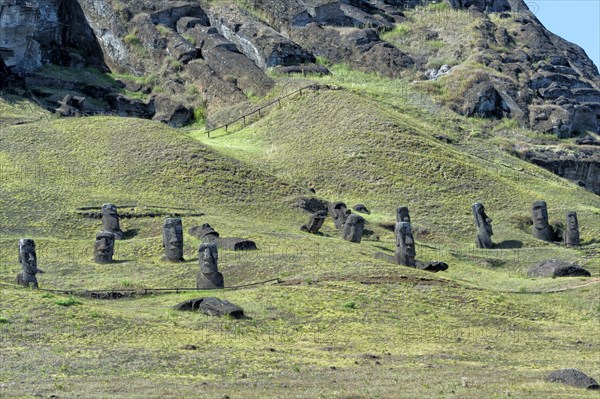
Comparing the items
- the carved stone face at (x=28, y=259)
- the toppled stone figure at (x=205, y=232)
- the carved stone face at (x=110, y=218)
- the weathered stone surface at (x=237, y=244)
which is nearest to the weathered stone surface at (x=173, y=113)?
the carved stone face at (x=110, y=218)

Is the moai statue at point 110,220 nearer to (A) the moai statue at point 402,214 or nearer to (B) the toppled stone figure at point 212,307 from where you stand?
(A) the moai statue at point 402,214

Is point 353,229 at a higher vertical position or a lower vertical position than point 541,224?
lower

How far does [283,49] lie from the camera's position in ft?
317

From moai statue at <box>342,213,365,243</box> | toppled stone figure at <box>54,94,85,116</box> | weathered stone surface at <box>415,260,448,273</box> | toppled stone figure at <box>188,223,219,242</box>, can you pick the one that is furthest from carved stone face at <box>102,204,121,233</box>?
toppled stone figure at <box>54,94,85,116</box>

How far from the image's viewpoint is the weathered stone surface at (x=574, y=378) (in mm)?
33803

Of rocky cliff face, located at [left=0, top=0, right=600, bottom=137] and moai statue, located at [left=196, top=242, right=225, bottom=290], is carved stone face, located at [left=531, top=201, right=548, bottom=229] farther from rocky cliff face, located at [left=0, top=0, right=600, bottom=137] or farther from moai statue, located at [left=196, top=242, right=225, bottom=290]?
moai statue, located at [left=196, top=242, right=225, bottom=290]

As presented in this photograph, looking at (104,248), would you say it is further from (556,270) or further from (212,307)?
(556,270)

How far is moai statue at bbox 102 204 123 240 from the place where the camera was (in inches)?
2276

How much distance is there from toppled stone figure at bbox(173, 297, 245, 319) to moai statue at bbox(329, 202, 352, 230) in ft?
74.0

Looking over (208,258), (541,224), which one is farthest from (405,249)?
(541,224)

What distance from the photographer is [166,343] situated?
35.6 m

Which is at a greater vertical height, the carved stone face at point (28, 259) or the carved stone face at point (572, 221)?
the carved stone face at point (572, 221)

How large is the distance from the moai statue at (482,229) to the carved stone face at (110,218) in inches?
656

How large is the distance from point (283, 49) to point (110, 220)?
40.5 m
